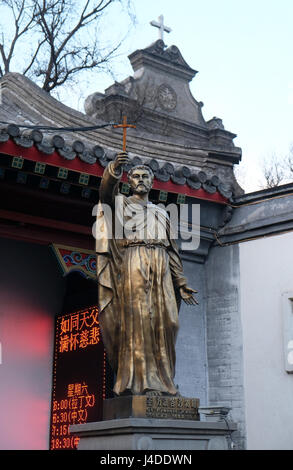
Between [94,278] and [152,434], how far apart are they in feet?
11.1

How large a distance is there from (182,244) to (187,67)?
29.9 feet

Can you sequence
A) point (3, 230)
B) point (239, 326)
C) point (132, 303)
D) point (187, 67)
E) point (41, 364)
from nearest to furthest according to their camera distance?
point (132, 303) < point (3, 230) < point (239, 326) < point (41, 364) < point (187, 67)

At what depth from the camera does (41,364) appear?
8.97 metres

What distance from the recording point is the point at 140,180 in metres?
5.63

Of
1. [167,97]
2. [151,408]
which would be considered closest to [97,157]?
[151,408]

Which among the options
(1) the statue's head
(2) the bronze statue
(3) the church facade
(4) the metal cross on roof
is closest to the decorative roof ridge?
(3) the church facade

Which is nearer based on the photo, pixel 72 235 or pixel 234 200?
pixel 72 235

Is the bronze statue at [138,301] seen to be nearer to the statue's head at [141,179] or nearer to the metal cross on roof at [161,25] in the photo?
the statue's head at [141,179]

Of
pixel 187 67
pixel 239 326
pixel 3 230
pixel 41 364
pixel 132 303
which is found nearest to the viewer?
pixel 132 303

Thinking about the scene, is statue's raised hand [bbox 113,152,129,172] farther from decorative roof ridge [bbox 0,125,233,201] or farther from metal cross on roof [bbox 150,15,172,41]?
metal cross on roof [bbox 150,15,172,41]

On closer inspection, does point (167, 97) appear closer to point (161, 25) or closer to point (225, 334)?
point (161, 25)
